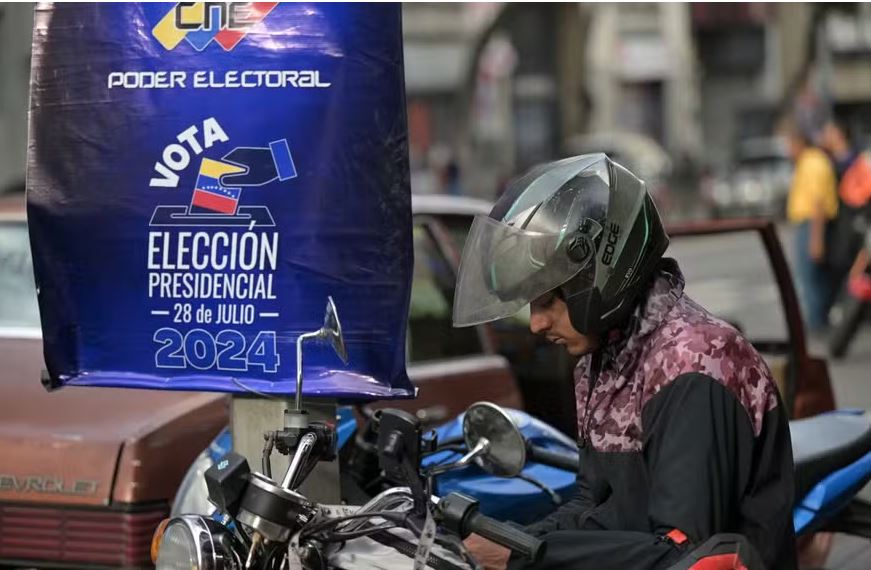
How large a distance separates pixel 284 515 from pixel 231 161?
0.96m

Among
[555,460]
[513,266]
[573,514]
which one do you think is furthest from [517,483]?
[513,266]

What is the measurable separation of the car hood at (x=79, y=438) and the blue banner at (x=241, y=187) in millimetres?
1025

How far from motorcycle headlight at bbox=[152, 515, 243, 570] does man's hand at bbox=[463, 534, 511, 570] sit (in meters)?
0.45

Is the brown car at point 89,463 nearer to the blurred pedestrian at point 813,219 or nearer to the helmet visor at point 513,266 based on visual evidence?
the helmet visor at point 513,266

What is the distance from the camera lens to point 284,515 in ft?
8.32

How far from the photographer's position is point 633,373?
107 inches

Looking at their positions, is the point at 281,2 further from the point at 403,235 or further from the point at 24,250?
the point at 24,250

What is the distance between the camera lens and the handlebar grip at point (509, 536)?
2371 millimetres

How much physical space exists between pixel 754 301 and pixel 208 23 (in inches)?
436

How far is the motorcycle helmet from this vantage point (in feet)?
8.74

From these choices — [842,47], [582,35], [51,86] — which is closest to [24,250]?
[51,86]

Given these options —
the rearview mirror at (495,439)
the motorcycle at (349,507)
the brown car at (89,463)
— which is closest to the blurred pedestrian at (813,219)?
the brown car at (89,463)

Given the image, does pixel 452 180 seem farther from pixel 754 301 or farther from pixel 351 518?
pixel 351 518

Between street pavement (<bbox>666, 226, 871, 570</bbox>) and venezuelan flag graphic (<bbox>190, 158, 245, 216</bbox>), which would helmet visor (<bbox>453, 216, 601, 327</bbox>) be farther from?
street pavement (<bbox>666, 226, 871, 570</bbox>)
